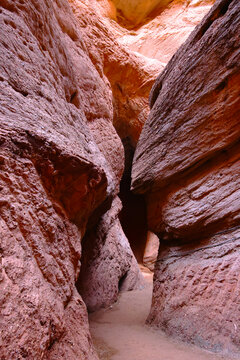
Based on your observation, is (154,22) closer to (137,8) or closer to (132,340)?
(137,8)

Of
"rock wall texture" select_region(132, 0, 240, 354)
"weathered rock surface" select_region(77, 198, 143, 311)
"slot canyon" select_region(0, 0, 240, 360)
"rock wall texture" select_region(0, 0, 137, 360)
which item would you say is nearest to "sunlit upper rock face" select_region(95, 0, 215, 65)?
"slot canyon" select_region(0, 0, 240, 360)

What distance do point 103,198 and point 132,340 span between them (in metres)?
2.17

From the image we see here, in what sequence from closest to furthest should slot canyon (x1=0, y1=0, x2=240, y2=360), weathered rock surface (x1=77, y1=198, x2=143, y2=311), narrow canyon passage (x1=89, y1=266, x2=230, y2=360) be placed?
slot canyon (x1=0, y1=0, x2=240, y2=360) < narrow canyon passage (x1=89, y1=266, x2=230, y2=360) < weathered rock surface (x1=77, y1=198, x2=143, y2=311)

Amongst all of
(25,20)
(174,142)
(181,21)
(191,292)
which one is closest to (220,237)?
(191,292)

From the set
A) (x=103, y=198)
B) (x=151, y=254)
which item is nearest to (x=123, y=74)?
(x=103, y=198)

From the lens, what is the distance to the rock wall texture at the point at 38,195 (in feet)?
4.96

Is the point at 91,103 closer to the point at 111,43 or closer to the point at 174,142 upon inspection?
the point at 174,142

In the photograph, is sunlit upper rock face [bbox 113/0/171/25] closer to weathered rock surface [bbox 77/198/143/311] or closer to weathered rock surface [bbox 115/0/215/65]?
weathered rock surface [bbox 115/0/215/65]

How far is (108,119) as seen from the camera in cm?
666

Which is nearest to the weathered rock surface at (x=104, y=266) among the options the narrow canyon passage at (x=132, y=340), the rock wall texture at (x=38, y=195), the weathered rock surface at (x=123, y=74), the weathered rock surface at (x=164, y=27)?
the narrow canyon passage at (x=132, y=340)

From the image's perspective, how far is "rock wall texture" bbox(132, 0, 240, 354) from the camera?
9.70 ft

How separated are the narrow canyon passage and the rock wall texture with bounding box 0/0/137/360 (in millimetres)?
739

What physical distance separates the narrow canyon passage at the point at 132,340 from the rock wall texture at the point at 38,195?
0.74 metres

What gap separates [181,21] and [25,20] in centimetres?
1470
